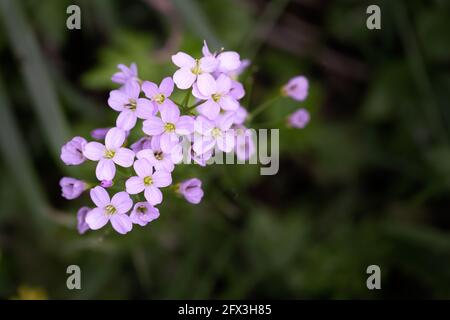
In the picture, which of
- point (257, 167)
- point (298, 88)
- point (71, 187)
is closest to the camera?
point (71, 187)

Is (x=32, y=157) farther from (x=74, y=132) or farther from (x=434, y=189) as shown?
(x=434, y=189)

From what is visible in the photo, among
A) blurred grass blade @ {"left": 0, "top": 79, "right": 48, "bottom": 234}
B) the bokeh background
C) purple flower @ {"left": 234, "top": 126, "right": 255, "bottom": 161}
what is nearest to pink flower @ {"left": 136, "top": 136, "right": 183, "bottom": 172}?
purple flower @ {"left": 234, "top": 126, "right": 255, "bottom": 161}

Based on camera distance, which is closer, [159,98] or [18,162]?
[159,98]

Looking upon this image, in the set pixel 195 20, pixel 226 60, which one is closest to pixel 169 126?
pixel 226 60

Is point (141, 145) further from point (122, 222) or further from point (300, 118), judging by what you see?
point (300, 118)

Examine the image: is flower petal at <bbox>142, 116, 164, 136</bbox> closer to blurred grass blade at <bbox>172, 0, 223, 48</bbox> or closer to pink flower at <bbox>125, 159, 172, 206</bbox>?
pink flower at <bbox>125, 159, 172, 206</bbox>

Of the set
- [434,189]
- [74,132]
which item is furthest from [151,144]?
[434,189]
